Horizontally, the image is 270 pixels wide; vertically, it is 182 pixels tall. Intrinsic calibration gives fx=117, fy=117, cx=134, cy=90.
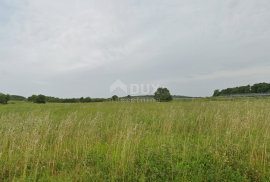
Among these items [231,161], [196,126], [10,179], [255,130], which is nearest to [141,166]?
[231,161]

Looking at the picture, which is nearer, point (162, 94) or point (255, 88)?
point (162, 94)

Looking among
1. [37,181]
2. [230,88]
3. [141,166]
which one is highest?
[230,88]

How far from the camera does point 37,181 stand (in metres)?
2.97

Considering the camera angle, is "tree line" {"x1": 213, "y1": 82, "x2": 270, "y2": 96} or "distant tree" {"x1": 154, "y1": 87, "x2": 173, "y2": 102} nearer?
"distant tree" {"x1": 154, "y1": 87, "x2": 173, "y2": 102}

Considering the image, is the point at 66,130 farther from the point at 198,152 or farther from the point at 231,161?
the point at 231,161

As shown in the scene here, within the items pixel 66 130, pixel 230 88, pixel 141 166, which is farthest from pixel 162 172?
pixel 230 88

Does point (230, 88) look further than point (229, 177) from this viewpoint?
Yes

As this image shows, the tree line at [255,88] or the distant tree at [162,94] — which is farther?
the tree line at [255,88]

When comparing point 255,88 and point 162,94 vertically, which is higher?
point 255,88

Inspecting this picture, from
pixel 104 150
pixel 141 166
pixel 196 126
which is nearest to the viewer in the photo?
pixel 141 166

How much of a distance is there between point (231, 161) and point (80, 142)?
525cm

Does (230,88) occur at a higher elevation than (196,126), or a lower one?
higher

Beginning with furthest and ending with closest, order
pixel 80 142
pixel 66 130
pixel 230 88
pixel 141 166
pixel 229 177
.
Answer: pixel 230 88
pixel 66 130
pixel 80 142
pixel 141 166
pixel 229 177

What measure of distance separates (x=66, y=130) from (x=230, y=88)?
165133 mm
